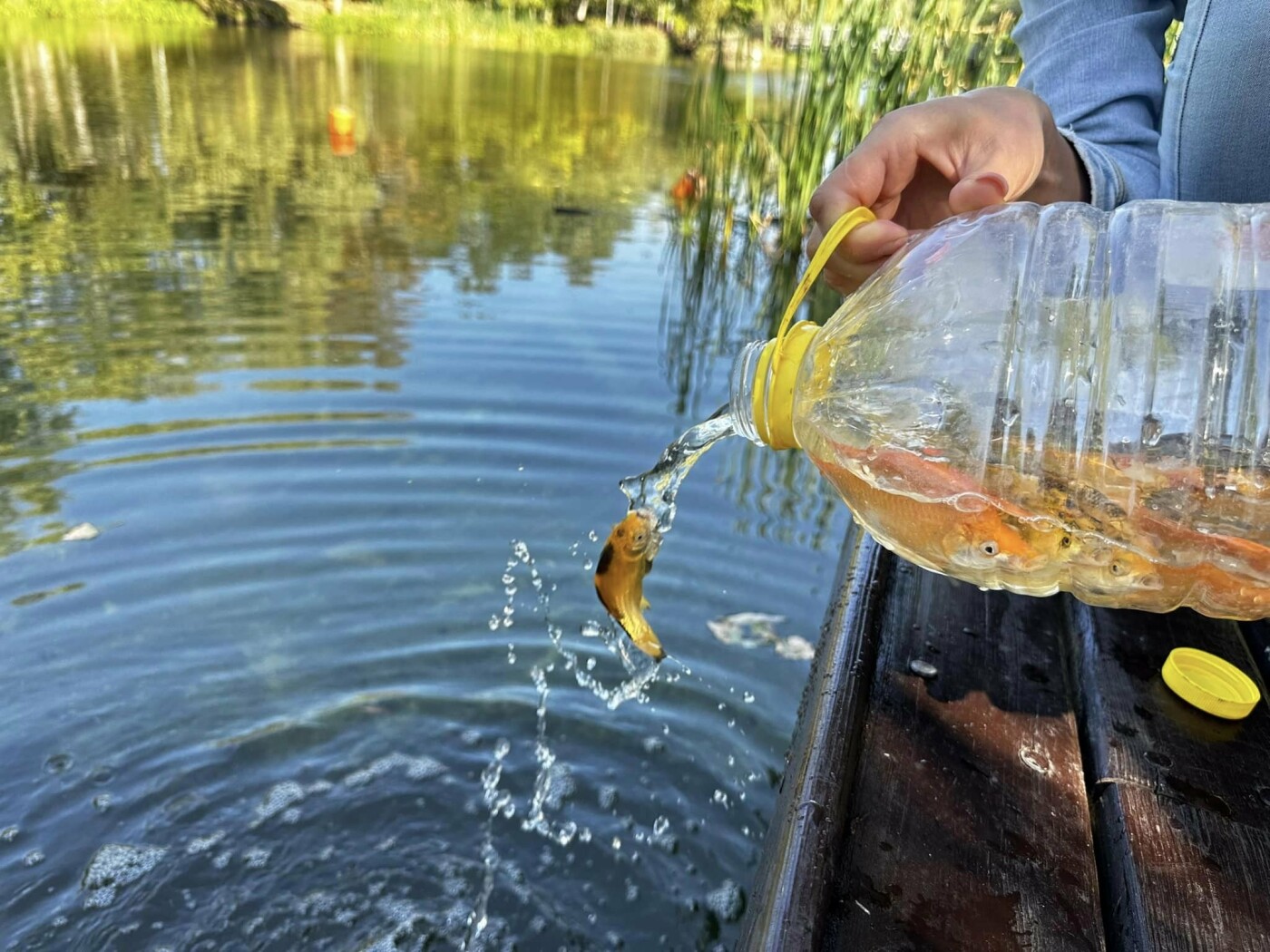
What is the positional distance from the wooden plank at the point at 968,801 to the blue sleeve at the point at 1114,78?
0.78 metres

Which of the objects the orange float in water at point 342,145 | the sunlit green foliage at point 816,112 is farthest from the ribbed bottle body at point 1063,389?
the orange float in water at point 342,145

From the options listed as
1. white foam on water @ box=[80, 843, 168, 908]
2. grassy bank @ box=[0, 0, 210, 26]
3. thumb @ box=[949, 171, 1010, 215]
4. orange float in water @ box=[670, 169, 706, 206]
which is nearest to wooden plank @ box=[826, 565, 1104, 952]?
thumb @ box=[949, 171, 1010, 215]

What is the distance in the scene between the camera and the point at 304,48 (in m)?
24.3

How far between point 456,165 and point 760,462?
7669 mm

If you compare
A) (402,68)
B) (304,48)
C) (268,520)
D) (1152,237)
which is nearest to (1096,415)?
(1152,237)

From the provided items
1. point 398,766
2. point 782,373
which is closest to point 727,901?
point 398,766

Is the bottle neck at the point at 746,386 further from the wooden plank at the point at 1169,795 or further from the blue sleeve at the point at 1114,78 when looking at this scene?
the blue sleeve at the point at 1114,78

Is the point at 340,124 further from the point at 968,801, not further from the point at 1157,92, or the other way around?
the point at 968,801

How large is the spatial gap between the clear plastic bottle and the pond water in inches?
47.1

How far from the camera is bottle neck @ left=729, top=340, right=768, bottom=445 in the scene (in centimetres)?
137

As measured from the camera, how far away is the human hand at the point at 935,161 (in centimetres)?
138

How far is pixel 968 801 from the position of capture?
1.14m

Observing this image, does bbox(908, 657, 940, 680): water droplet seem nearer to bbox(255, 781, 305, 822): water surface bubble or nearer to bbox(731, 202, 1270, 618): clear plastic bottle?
bbox(731, 202, 1270, 618): clear plastic bottle

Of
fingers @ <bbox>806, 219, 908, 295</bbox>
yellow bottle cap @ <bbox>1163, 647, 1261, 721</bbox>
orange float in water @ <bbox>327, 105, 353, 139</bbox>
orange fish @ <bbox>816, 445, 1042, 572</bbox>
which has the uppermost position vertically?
fingers @ <bbox>806, 219, 908, 295</bbox>
